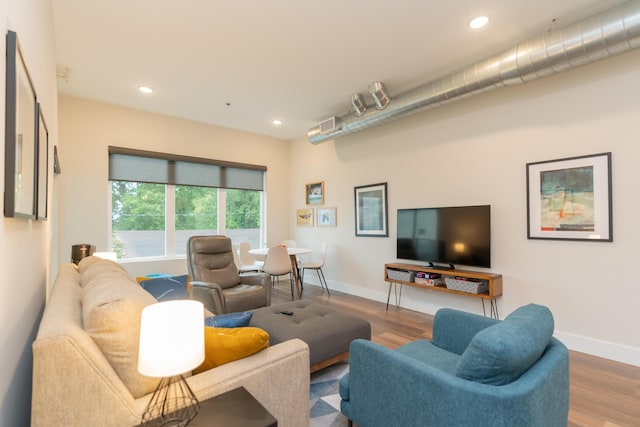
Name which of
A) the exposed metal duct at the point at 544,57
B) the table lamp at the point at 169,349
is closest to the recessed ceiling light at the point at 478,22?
the exposed metal duct at the point at 544,57

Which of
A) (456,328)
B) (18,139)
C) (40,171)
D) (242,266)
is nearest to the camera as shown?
(18,139)

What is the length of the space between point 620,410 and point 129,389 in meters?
2.89

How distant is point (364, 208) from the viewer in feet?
16.4

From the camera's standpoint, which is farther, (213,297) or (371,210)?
(371,210)

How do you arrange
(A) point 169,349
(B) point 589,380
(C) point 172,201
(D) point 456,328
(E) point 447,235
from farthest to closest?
(C) point 172,201, (E) point 447,235, (B) point 589,380, (D) point 456,328, (A) point 169,349

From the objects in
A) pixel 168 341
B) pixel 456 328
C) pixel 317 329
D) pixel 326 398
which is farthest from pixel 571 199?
pixel 168 341

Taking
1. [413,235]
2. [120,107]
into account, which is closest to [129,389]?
[413,235]

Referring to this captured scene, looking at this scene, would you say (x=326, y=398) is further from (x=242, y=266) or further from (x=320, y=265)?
(x=242, y=266)

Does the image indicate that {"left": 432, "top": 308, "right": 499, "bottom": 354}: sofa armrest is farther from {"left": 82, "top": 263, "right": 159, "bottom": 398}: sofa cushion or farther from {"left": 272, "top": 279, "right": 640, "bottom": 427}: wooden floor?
{"left": 82, "top": 263, "right": 159, "bottom": 398}: sofa cushion

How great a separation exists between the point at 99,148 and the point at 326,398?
4482 mm

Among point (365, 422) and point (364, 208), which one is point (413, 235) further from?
point (365, 422)

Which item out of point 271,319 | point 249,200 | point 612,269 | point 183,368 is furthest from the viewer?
point 249,200

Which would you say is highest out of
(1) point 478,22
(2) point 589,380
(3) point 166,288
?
(1) point 478,22

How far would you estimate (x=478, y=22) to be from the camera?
2660 mm
